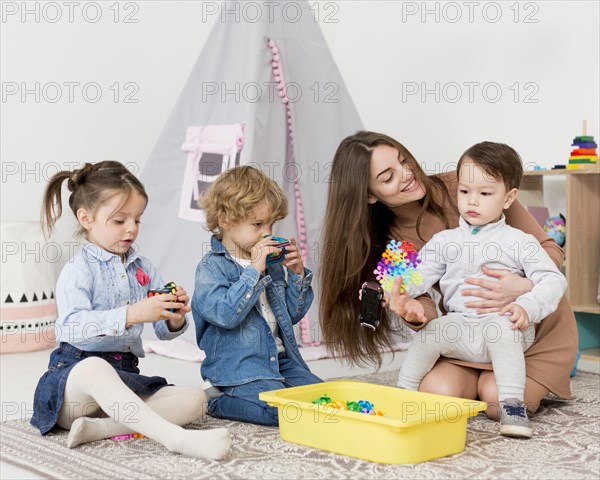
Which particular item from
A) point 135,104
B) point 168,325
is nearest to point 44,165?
point 135,104

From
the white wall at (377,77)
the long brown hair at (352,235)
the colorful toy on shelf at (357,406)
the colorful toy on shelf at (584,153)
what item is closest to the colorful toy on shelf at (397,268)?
the long brown hair at (352,235)

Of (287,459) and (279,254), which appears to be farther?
(279,254)

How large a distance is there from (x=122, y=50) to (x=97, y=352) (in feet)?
6.30

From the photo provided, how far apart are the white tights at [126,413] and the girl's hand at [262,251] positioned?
270 mm

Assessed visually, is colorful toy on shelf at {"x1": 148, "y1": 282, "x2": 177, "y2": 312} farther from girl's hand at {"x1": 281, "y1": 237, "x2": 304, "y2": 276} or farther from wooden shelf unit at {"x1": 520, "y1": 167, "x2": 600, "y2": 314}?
wooden shelf unit at {"x1": 520, "y1": 167, "x2": 600, "y2": 314}

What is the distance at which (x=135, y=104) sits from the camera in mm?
3316

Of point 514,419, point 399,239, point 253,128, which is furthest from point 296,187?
point 514,419

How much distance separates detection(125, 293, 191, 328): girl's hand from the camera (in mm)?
1535

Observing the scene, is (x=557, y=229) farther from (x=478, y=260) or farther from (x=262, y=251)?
(x=262, y=251)

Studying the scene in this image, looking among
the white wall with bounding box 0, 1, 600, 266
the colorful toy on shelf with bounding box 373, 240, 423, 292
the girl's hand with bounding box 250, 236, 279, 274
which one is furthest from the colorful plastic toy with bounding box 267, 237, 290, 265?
the white wall with bounding box 0, 1, 600, 266

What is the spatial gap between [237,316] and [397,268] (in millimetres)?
339

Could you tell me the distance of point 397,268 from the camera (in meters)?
1.74

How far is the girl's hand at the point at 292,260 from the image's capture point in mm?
1747

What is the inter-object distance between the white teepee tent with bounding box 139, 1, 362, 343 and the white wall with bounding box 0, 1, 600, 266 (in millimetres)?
126
